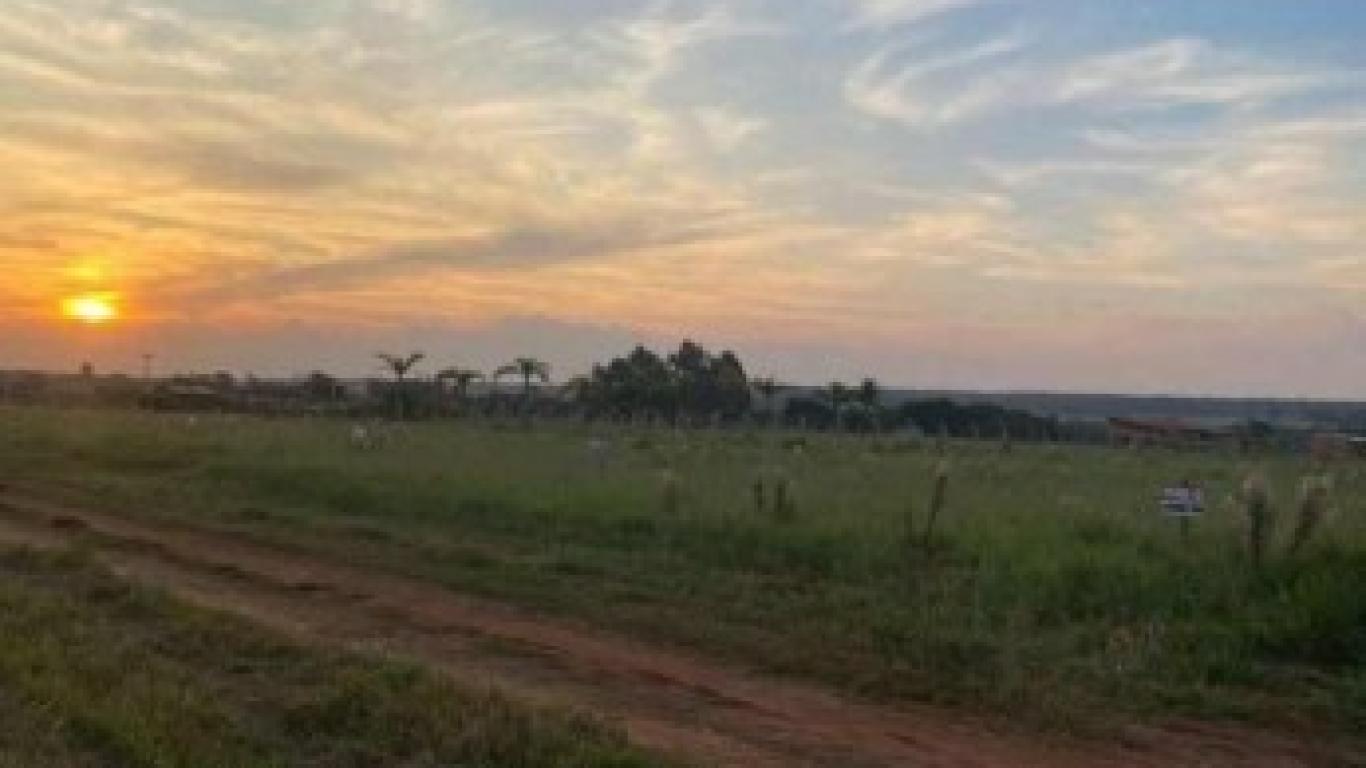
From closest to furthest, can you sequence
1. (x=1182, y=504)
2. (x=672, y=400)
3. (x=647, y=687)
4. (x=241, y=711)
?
1. (x=241, y=711)
2. (x=647, y=687)
3. (x=1182, y=504)
4. (x=672, y=400)

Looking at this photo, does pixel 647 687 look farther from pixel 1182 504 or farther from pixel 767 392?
pixel 767 392

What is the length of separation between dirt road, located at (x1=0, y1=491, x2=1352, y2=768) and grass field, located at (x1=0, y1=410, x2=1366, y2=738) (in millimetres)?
443

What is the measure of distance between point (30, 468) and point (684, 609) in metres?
21.2

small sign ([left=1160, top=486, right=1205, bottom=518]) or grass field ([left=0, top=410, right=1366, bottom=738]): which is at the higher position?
small sign ([left=1160, top=486, right=1205, bottom=518])

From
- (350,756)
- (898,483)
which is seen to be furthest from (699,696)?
(898,483)

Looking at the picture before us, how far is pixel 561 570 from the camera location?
1631 centimetres

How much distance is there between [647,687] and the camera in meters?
10.7

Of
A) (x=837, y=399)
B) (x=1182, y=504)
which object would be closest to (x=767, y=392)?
(x=837, y=399)

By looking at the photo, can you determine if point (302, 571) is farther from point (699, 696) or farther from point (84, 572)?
point (699, 696)

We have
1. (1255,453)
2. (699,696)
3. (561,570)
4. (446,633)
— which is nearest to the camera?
(699,696)

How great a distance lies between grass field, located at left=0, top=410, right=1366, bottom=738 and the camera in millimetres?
11203

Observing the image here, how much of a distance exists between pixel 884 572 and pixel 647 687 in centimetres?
542

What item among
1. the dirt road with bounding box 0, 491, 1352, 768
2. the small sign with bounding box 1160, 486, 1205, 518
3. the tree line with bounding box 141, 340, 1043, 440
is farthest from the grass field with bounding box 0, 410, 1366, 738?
the tree line with bounding box 141, 340, 1043, 440

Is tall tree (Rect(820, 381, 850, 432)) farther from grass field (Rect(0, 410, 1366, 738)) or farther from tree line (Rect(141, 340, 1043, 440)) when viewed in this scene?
grass field (Rect(0, 410, 1366, 738))
